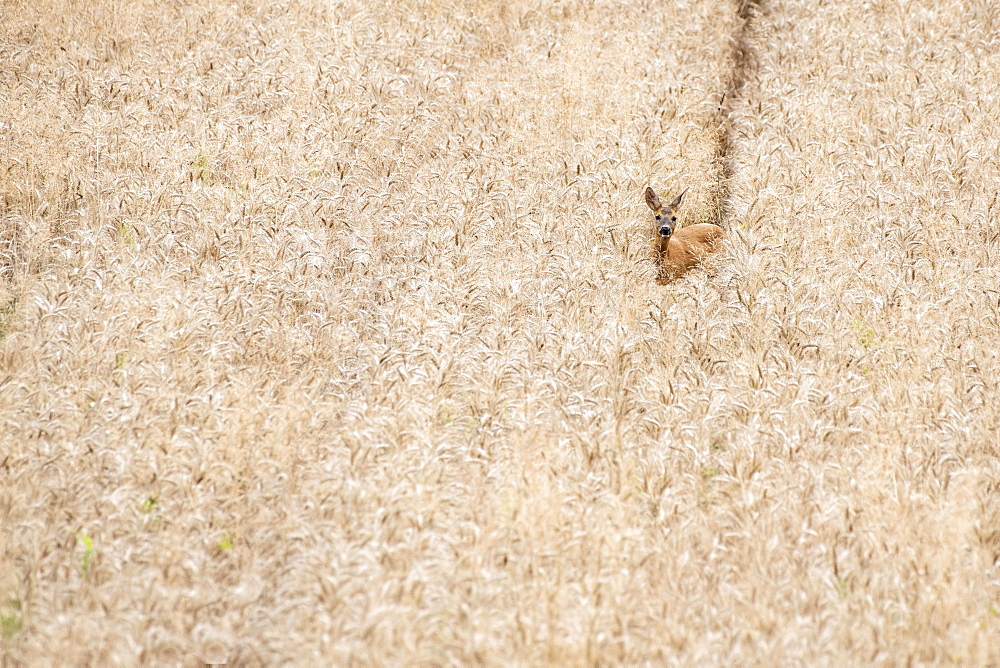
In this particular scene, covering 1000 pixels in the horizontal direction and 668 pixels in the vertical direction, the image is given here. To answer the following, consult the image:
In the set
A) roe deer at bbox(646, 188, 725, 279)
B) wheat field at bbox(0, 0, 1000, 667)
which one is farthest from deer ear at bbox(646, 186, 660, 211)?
wheat field at bbox(0, 0, 1000, 667)

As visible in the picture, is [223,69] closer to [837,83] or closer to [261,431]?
[261,431]

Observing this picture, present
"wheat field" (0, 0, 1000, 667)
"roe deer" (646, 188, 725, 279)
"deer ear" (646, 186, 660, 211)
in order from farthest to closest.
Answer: "deer ear" (646, 186, 660, 211), "roe deer" (646, 188, 725, 279), "wheat field" (0, 0, 1000, 667)

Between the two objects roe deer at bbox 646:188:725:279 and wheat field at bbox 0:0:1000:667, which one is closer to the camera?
wheat field at bbox 0:0:1000:667

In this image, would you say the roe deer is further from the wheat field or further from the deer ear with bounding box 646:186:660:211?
the wheat field

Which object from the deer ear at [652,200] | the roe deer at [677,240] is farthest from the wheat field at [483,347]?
the deer ear at [652,200]

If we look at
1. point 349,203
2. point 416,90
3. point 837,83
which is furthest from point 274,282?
point 837,83

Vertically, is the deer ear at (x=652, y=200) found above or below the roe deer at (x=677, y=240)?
above

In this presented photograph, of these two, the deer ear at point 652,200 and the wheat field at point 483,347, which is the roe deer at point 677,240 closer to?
the deer ear at point 652,200

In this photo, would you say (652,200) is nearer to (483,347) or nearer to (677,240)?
(677,240)
